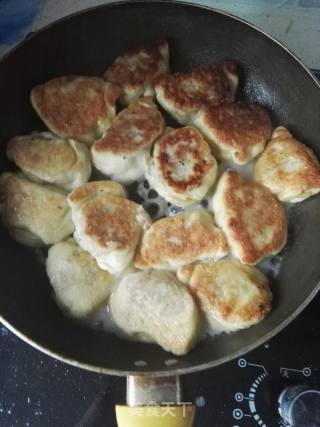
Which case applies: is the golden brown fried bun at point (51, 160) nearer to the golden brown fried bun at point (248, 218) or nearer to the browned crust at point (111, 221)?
the browned crust at point (111, 221)

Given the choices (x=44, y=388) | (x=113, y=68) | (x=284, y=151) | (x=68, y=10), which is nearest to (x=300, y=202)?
(x=284, y=151)

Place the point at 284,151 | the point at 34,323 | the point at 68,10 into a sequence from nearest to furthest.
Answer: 1. the point at 34,323
2. the point at 284,151
3. the point at 68,10

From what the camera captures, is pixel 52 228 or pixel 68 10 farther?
pixel 68 10

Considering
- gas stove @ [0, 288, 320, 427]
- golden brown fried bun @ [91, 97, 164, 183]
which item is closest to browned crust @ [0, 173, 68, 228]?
golden brown fried bun @ [91, 97, 164, 183]

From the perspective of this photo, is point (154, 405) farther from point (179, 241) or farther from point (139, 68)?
point (139, 68)

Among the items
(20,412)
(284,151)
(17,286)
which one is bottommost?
(20,412)

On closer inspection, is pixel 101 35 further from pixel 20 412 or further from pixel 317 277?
pixel 20 412

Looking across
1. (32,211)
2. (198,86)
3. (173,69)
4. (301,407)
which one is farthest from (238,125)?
(301,407)
